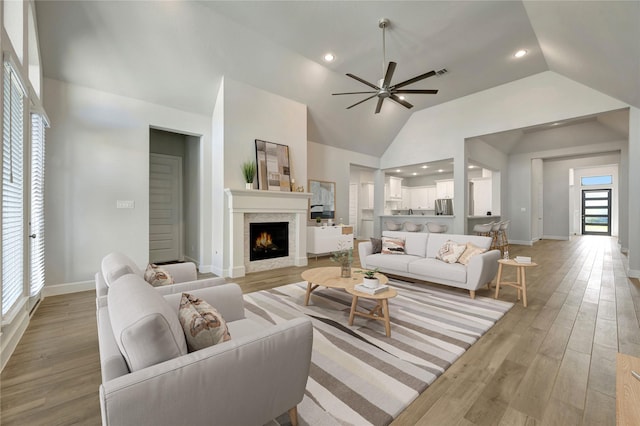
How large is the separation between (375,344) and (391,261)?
6.75 feet

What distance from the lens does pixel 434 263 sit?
3.84 m

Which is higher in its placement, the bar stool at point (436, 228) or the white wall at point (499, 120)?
the white wall at point (499, 120)

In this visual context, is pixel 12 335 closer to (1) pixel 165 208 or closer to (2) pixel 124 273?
(2) pixel 124 273

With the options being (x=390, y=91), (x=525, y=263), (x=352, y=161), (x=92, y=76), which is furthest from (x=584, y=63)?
(x=92, y=76)

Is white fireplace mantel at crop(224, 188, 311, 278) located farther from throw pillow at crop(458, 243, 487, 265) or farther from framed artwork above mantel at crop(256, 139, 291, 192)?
throw pillow at crop(458, 243, 487, 265)

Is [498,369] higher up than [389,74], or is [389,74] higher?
[389,74]

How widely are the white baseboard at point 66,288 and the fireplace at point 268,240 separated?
2.36 metres

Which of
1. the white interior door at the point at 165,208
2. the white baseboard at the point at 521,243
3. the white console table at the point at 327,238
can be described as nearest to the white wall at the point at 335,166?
the white console table at the point at 327,238

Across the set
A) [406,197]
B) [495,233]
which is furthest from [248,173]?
[406,197]

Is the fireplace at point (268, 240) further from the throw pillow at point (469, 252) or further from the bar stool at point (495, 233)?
the bar stool at point (495, 233)

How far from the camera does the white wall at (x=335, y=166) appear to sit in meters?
6.82

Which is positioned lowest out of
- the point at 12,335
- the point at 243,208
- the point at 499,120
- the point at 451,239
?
the point at 12,335

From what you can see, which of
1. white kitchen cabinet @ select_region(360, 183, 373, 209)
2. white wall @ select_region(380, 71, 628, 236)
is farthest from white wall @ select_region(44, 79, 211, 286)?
white kitchen cabinet @ select_region(360, 183, 373, 209)

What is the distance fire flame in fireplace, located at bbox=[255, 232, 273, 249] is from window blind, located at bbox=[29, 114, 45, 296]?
289cm
